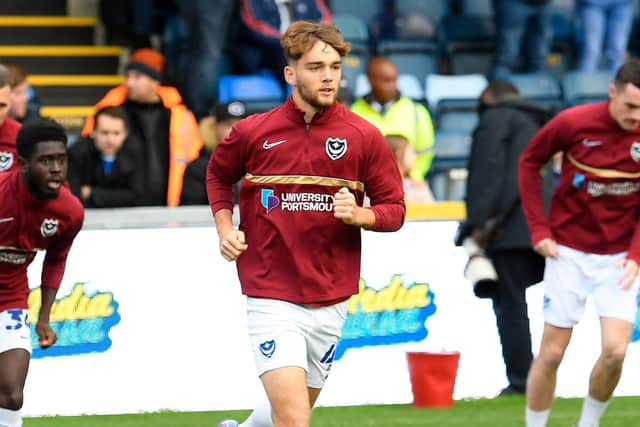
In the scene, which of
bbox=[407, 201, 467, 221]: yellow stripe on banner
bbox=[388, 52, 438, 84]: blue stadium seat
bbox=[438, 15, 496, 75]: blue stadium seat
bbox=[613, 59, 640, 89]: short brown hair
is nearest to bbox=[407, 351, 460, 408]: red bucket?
bbox=[407, 201, 467, 221]: yellow stripe on banner

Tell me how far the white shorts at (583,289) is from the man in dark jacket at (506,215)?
2018 millimetres

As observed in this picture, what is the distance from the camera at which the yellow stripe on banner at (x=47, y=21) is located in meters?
16.2

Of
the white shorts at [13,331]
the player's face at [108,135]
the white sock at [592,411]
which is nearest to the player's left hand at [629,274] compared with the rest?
the white sock at [592,411]

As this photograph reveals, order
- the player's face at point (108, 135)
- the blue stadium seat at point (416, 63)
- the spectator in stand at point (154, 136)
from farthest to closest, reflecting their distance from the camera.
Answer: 1. the blue stadium seat at point (416, 63)
2. the spectator in stand at point (154, 136)
3. the player's face at point (108, 135)

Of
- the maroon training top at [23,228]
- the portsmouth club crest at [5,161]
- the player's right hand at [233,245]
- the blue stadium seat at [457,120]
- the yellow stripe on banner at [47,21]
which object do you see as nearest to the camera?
the player's right hand at [233,245]

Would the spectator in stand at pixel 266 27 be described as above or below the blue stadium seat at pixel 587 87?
above

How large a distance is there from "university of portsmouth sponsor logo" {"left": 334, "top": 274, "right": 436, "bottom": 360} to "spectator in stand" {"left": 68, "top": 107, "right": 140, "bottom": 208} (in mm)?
1916

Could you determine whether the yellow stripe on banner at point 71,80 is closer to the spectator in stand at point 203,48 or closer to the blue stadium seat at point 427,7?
the spectator in stand at point 203,48

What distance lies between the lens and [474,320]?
11.0 meters

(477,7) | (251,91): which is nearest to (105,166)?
(251,91)

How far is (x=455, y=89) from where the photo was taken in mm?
15898

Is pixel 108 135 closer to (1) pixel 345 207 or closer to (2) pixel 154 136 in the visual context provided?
(2) pixel 154 136

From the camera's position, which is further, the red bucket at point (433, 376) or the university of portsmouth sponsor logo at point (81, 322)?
the university of portsmouth sponsor logo at point (81, 322)

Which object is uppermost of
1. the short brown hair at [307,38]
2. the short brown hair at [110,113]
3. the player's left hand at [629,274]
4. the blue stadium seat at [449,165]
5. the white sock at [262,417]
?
the short brown hair at [307,38]
